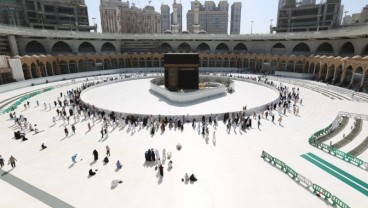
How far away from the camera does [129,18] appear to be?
122 m

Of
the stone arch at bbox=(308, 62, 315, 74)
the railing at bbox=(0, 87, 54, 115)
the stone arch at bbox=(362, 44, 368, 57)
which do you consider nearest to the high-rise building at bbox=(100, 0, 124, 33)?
the railing at bbox=(0, 87, 54, 115)

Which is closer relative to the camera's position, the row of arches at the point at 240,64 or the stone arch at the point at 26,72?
the row of arches at the point at 240,64

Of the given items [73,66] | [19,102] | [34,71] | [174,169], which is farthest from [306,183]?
[73,66]

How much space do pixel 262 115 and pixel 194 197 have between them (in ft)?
53.0

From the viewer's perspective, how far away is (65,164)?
15.3 m

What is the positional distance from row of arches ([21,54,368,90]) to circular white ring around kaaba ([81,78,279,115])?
48.7ft

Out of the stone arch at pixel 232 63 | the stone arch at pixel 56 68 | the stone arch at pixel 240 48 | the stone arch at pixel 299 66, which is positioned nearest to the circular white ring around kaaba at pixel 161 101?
the stone arch at pixel 56 68

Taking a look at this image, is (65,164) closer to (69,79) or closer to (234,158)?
(234,158)

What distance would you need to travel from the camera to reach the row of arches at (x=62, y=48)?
56681mm

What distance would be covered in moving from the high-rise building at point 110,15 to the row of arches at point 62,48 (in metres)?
51.2

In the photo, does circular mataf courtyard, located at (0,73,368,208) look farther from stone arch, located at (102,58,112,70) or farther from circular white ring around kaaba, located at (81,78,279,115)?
stone arch, located at (102,58,112,70)

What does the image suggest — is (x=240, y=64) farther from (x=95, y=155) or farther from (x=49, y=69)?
(x=95, y=155)

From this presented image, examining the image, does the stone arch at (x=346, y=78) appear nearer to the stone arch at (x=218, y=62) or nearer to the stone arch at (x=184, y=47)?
the stone arch at (x=218, y=62)

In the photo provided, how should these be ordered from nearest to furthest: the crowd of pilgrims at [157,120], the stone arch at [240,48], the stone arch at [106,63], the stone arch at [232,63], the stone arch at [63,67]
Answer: the crowd of pilgrims at [157,120], the stone arch at [63,67], the stone arch at [106,63], the stone arch at [232,63], the stone arch at [240,48]
